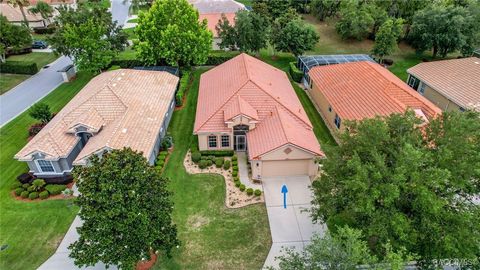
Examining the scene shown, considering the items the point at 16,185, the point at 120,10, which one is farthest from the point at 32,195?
the point at 120,10

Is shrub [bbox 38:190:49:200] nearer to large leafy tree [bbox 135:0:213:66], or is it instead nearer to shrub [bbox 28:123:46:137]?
shrub [bbox 28:123:46:137]

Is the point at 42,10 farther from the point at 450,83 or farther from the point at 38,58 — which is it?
the point at 450,83

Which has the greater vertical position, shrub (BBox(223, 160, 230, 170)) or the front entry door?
the front entry door

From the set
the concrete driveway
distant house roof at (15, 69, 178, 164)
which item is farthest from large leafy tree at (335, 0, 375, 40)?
the concrete driveway

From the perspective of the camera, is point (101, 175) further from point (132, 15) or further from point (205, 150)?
point (132, 15)

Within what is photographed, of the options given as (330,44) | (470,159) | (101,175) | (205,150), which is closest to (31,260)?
(101,175)

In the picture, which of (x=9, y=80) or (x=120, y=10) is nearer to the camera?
(x=9, y=80)
